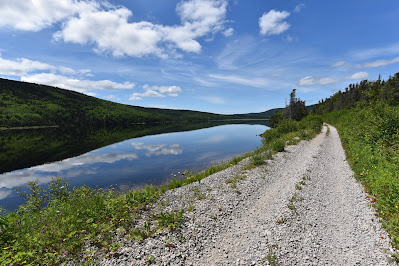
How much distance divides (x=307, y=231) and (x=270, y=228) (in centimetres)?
156

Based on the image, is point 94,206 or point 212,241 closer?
point 212,241

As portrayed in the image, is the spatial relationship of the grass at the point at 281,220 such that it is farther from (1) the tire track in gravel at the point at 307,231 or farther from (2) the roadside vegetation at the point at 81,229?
(2) the roadside vegetation at the point at 81,229

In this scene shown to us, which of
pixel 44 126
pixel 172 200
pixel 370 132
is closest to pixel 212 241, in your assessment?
pixel 172 200

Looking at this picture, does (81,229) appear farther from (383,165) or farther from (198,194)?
(383,165)

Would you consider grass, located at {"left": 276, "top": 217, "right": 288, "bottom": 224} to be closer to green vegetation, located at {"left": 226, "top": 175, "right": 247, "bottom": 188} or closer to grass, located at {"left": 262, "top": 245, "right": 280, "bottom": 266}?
grass, located at {"left": 262, "top": 245, "right": 280, "bottom": 266}

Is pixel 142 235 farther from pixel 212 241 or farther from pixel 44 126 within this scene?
pixel 44 126

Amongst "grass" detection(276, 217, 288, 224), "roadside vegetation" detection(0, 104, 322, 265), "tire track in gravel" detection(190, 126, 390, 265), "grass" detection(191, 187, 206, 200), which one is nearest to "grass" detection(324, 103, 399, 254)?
"tire track in gravel" detection(190, 126, 390, 265)

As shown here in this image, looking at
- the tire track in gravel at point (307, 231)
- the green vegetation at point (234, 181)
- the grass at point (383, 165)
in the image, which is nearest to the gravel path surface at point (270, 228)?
the tire track in gravel at point (307, 231)

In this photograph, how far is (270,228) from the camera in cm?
841

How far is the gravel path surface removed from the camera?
6.70m

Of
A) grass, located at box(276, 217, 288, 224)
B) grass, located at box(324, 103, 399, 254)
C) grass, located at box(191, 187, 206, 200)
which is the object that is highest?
grass, located at box(324, 103, 399, 254)

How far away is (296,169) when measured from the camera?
17469 mm

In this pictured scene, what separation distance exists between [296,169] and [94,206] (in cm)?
1704

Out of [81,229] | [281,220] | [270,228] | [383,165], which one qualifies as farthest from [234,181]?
[81,229]
